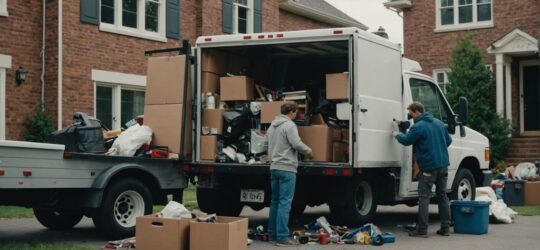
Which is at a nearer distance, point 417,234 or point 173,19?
point 417,234

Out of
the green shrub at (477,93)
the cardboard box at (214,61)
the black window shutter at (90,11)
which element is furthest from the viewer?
the green shrub at (477,93)

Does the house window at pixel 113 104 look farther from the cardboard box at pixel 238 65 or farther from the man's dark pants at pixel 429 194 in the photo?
the man's dark pants at pixel 429 194

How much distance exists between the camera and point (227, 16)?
21.7 meters

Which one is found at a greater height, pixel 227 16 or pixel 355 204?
pixel 227 16

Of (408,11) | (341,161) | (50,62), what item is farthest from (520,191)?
(408,11)

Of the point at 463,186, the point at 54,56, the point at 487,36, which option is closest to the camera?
the point at 463,186

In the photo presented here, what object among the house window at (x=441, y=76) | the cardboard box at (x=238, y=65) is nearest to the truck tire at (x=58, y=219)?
the cardboard box at (x=238, y=65)

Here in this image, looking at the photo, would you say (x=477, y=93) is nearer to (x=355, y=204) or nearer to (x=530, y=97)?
(x=530, y=97)

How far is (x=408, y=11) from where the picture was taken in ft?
85.6

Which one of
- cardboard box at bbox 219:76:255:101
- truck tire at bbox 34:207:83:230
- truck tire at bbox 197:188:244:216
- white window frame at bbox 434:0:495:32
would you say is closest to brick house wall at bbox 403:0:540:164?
white window frame at bbox 434:0:495:32

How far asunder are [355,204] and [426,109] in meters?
2.21

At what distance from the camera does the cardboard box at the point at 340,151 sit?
32.9ft

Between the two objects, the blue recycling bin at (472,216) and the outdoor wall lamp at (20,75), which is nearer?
the blue recycling bin at (472,216)

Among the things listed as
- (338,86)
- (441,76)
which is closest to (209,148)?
(338,86)
